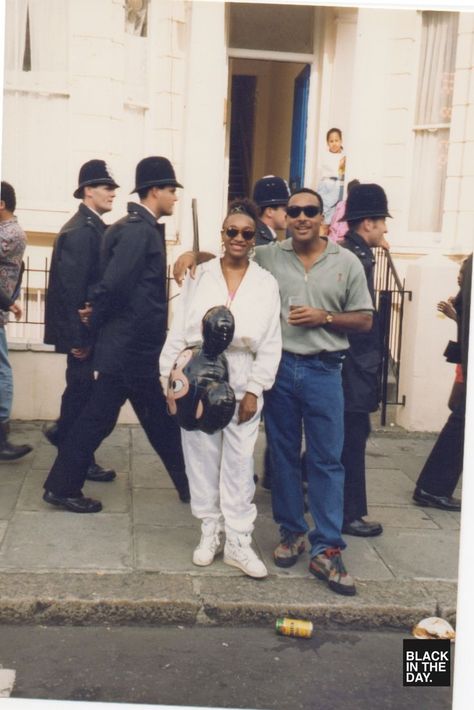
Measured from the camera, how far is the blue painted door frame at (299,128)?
6102 millimetres

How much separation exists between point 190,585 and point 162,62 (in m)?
3.34

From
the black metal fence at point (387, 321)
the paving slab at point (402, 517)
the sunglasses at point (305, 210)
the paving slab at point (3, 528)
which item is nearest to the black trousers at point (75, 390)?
the paving slab at point (3, 528)

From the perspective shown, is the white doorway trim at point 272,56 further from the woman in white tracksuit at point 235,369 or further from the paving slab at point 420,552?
the paving slab at point 420,552

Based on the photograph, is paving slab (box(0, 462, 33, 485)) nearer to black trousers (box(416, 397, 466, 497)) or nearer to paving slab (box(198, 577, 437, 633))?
paving slab (box(198, 577, 437, 633))

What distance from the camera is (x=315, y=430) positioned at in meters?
4.32

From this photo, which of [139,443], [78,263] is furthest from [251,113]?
[139,443]

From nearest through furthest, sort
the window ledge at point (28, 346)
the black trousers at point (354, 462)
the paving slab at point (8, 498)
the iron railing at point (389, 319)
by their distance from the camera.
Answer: the black trousers at point (354, 462) → the paving slab at point (8, 498) → the window ledge at point (28, 346) → the iron railing at point (389, 319)

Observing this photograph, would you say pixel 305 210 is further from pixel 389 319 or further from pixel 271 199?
pixel 389 319

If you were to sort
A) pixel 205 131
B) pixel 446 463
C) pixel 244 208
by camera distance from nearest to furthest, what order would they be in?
pixel 244 208 → pixel 446 463 → pixel 205 131

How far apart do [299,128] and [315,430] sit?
2.71 m

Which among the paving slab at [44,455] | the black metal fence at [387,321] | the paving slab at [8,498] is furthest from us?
the black metal fence at [387,321]

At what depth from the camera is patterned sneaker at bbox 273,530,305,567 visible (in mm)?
4445

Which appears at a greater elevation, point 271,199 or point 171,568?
point 271,199

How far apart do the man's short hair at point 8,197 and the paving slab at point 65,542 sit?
1.66 metres
